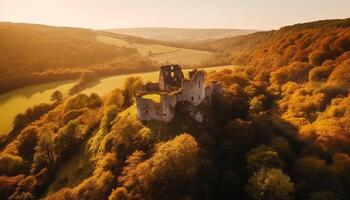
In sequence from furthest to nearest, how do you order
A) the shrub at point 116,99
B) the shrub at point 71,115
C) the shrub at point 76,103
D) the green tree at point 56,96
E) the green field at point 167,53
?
the green field at point 167,53 → the green tree at point 56,96 → the shrub at point 76,103 → the shrub at point 71,115 → the shrub at point 116,99

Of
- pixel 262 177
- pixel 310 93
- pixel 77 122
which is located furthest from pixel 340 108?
pixel 77 122

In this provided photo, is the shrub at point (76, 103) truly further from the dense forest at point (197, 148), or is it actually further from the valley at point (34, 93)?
the valley at point (34, 93)

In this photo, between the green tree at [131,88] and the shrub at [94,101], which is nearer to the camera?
the green tree at [131,88]

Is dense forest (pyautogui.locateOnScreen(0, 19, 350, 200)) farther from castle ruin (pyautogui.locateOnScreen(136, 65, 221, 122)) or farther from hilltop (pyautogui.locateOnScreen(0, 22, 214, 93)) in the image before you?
hilltop (pyautogui.locateOnScreen(0, 22, 214, 93))

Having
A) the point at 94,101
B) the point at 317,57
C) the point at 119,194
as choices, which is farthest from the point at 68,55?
the point at 119,194

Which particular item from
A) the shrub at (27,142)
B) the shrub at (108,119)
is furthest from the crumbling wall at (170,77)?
the shrub at (27,142)

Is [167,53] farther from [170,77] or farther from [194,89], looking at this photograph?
[194,89]
